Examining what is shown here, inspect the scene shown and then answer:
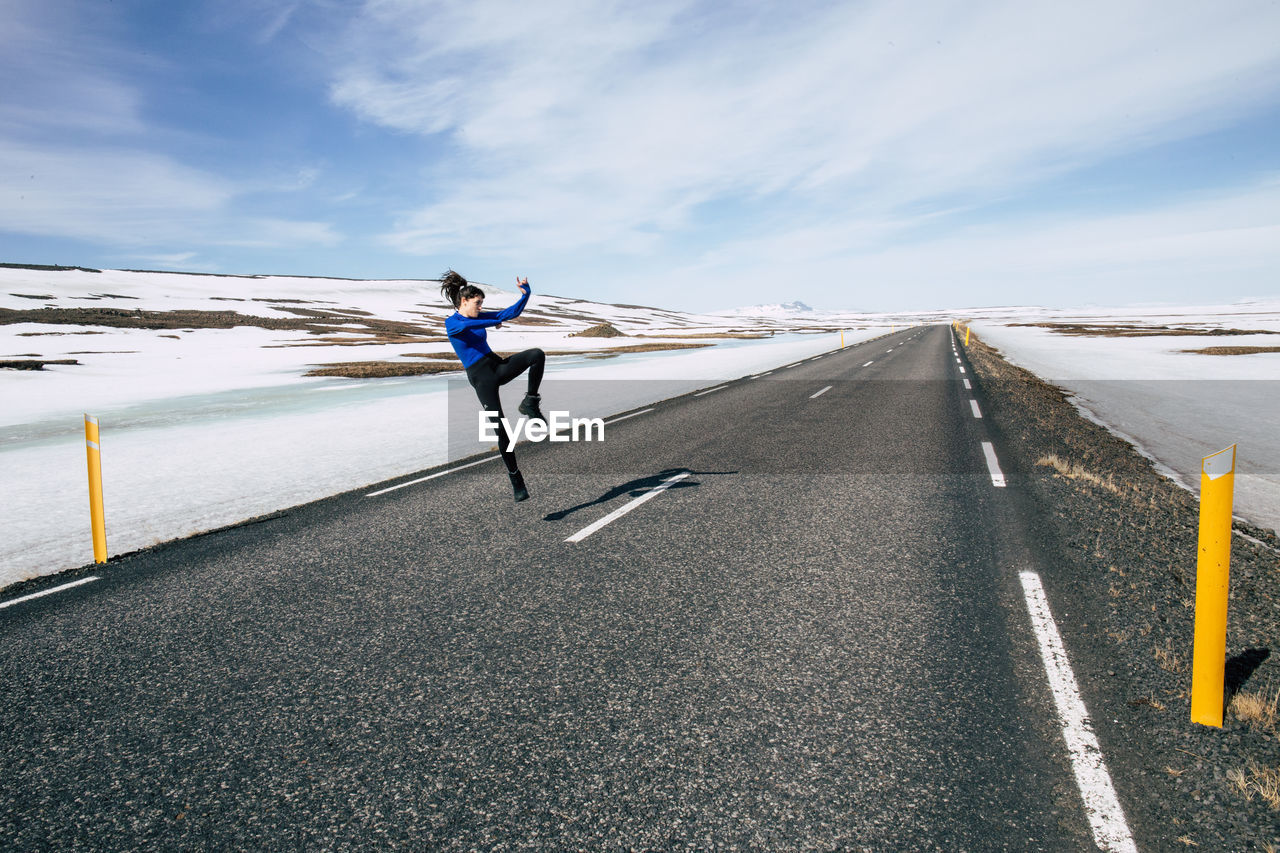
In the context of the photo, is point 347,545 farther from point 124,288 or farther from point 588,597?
point 124,288

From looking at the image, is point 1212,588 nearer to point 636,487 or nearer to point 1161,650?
point 1161,650

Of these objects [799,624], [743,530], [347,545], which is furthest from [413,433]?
[799,624]

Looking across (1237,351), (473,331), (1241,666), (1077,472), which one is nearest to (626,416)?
(473,331)

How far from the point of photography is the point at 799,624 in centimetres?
380

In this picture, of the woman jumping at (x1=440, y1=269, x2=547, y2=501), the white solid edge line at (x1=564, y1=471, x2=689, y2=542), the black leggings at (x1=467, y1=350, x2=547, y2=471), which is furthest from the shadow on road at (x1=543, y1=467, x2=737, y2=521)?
the black leggings at (x1=467, y1=350, x2=547, y2=471)

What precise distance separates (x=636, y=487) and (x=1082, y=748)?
495cm

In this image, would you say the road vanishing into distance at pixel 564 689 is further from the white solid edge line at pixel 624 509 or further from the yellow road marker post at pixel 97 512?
the yellow road marker post at pixel 97 512

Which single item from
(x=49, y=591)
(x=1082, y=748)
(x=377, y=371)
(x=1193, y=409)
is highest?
(x=377, y=371)

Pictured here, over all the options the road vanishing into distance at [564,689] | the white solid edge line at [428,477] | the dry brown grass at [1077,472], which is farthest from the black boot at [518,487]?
the dry brown grass at [1077,472]

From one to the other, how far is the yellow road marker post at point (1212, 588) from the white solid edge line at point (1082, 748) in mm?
464

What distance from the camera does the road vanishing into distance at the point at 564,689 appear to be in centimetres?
238

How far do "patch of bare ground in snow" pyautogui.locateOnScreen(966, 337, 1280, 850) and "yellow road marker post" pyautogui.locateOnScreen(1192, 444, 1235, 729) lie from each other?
137 mm

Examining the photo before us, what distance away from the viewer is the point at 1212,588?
8.82 feet

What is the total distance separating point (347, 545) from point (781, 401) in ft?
35.5
